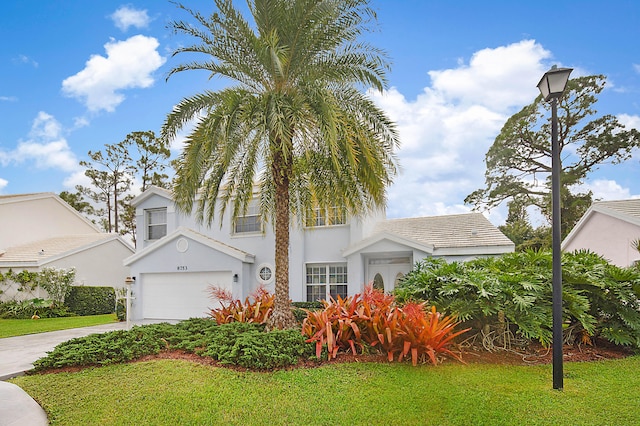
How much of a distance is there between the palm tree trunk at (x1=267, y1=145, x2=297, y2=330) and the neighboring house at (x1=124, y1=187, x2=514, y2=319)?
5.43 metres

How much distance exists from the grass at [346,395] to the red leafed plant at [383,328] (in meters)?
0.37

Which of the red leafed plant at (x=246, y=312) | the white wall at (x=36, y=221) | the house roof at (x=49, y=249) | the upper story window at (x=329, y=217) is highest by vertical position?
the white wall at (x=36, y=221)

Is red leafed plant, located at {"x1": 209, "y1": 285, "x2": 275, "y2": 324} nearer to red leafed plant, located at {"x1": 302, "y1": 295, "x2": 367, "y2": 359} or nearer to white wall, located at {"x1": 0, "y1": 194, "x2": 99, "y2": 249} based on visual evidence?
red leafed plant, located at {"x1": 302, "y1": 295, "x2": 367, "y2": 359}

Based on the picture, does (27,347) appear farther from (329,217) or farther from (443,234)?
(443,234)

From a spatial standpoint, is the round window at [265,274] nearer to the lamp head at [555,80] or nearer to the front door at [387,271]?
the front door at [387,271]

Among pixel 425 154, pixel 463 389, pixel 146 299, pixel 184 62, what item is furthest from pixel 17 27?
pixel 463 389

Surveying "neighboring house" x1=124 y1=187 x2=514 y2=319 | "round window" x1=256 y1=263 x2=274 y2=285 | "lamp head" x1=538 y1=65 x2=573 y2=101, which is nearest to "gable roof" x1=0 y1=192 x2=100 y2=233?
"neighboring house" x1=124 y1=187 x2=514 y2=319

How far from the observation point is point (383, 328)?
26.1 ft

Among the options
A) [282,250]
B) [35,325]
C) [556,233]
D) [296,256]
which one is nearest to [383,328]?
[556,233]

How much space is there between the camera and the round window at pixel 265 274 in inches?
717

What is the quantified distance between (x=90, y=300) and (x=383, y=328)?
20.9 m

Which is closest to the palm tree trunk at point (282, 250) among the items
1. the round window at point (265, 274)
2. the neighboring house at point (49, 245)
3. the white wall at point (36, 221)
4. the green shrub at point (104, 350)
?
the green shrub at point (104, 350)

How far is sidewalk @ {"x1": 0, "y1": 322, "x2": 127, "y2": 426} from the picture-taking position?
Answer: 20.3 ft

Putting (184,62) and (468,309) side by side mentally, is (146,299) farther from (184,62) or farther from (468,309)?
(468,309)
